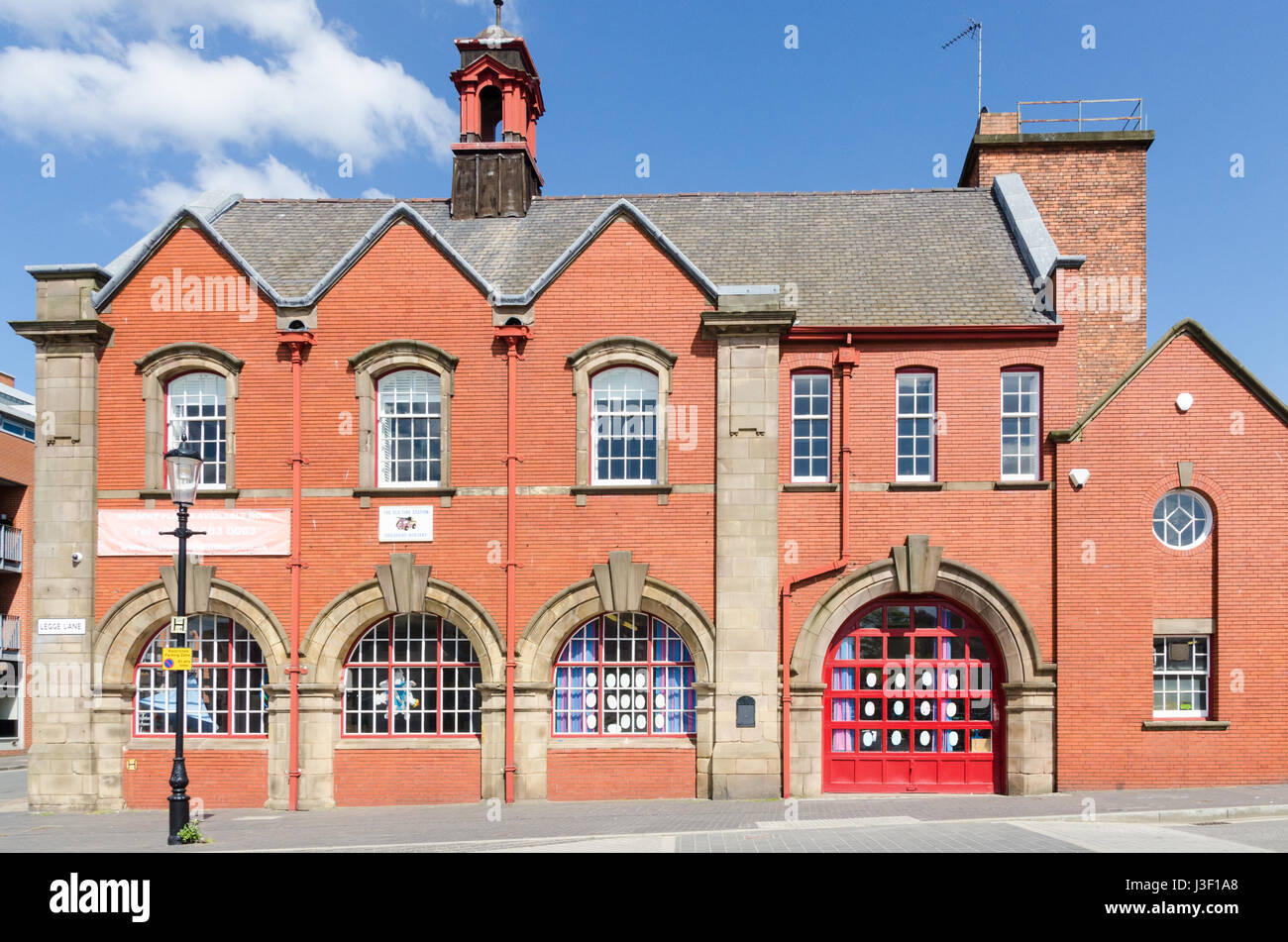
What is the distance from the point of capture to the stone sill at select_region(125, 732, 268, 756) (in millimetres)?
18000

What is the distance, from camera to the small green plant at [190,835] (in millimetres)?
14031

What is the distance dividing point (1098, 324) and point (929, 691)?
9.10m

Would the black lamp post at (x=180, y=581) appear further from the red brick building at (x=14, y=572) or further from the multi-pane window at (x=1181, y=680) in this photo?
the red brick building at (x=14, y=572)

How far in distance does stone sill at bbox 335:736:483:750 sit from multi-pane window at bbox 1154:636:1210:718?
457 inches

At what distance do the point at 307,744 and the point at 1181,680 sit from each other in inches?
587

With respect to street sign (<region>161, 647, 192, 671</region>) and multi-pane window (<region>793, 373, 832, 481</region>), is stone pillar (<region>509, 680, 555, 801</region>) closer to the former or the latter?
street sign (<region>161, 647, 192, 671</region>)

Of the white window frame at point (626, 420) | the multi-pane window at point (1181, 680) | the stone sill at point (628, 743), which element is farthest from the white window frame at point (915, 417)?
the stone sill at point (628, 743)

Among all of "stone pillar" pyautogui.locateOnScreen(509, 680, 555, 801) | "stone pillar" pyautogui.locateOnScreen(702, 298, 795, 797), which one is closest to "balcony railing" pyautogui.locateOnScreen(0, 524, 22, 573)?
"stone pillar" pyautogui.locateOnScreen(509, 680, 555, 801)

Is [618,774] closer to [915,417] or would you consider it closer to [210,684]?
[210,684]

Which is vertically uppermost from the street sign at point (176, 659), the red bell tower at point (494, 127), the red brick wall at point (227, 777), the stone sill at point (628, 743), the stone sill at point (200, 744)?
the red bell tower at point (494, 127)

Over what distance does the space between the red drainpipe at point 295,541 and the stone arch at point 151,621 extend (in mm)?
363

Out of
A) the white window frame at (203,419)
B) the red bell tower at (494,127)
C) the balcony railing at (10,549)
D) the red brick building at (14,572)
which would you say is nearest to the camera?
the white window frame at (203,419)

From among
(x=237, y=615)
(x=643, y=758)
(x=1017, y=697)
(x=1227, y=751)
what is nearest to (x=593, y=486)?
(x=643, y=758)

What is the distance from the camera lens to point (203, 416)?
61.1 feet
